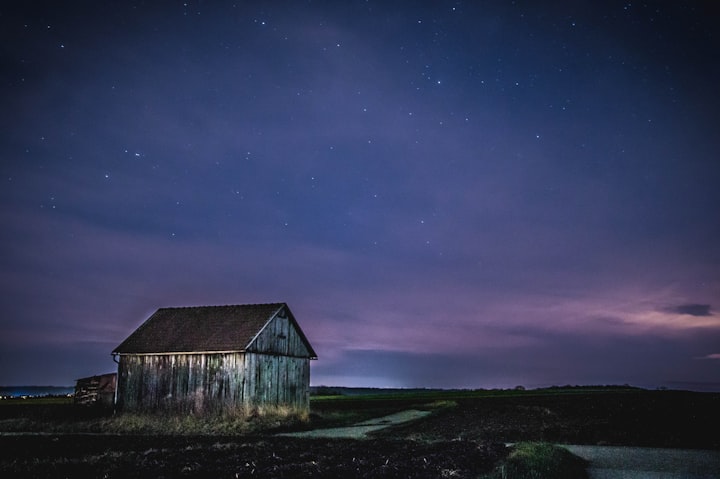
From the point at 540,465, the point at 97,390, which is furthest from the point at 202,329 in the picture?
the point at 540,465

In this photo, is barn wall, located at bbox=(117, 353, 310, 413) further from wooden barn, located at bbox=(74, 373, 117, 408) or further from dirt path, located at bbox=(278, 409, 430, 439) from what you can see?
dirt path, located at bbox=(278, 409, 430, 439)

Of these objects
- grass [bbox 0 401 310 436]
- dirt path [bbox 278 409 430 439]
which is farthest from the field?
dirt path [bbox 278 409 430 439]

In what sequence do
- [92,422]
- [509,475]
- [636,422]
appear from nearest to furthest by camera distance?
[509,475] → [636,422] → [92,422]

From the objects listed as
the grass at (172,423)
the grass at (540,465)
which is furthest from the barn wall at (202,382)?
the grass at (540,465)

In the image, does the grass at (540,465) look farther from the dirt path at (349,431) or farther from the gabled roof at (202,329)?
the gabled roof at (202,329)

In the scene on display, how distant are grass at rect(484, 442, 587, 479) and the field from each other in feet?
1.80

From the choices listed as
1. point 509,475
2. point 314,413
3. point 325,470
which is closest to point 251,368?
point 314,413

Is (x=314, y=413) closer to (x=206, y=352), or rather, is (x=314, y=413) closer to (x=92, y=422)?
(x=206, y=352)

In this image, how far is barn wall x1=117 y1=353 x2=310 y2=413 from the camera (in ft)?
104

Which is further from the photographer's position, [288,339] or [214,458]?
[288,339]

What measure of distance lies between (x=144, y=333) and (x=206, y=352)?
6.60 metres

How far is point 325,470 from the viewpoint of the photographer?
12.8 meters

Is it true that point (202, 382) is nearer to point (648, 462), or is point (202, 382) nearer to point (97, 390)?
point (97, 390)

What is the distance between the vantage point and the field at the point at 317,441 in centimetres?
1341
